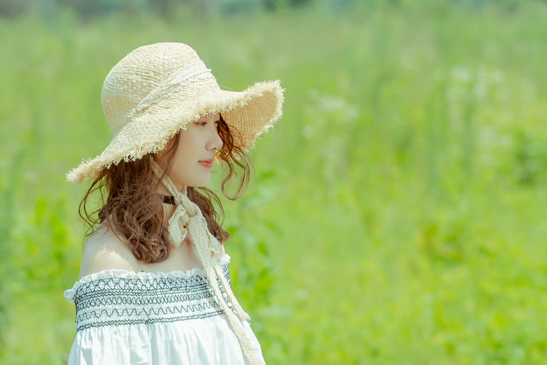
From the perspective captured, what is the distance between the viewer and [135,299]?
56.7 inches

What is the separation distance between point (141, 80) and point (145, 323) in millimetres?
617

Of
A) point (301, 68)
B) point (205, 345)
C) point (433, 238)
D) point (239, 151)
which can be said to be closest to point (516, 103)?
point (301, 68)

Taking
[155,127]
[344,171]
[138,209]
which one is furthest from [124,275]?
[344,171]

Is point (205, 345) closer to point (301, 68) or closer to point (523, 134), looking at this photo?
point (523, 134)

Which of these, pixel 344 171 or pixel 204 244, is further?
pixel 344 171

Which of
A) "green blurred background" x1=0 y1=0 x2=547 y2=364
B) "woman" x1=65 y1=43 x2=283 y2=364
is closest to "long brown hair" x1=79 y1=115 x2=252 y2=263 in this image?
"woman" x1=65 y1=43 x2=283 y2=364

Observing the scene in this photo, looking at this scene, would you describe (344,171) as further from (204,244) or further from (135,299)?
(135,299)

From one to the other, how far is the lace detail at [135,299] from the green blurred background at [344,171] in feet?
2.85

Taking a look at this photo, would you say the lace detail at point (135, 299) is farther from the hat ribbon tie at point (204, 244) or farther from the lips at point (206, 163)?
the lips at point (206, 163)

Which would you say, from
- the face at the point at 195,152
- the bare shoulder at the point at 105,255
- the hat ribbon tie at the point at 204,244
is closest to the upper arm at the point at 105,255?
the bare shoulder at the point at 105,255

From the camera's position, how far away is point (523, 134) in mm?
6973

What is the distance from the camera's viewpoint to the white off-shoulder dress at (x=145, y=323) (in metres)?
1.37

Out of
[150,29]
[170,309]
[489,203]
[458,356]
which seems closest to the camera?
[170,309]

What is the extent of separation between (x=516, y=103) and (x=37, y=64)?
624 cm
